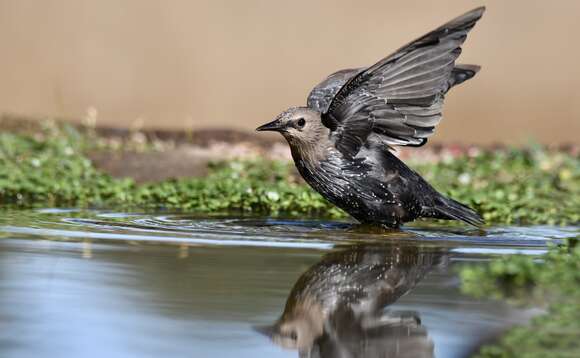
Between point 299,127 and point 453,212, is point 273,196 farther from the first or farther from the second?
point 453,212

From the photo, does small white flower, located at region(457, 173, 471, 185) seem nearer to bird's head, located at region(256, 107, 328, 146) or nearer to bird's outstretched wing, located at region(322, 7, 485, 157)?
bird's outstretched wing, located at region(322, 7, 485, 157)

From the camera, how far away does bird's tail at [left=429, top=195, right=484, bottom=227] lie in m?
7.09

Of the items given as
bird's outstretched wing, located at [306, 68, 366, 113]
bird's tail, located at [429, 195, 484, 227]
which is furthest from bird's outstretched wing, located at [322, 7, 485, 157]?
bird's outstretched wing, located at [306, 68, 366, 113]

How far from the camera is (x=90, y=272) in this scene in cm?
459

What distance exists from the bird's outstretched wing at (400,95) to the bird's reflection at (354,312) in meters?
1.50

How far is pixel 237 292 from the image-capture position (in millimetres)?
4180

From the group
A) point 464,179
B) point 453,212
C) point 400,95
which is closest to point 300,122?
point 400,95

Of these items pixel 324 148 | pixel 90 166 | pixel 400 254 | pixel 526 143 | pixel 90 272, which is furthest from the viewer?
pixel 526 143

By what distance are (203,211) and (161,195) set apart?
59 centimetres

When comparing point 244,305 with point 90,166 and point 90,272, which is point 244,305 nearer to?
point 90,272

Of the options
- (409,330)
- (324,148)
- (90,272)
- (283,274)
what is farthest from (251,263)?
(324,148)

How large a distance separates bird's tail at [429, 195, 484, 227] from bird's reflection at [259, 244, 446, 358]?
1721 mm

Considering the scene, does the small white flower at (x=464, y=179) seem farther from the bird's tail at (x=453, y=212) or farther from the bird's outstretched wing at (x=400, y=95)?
the bird's outstretched wing at (x=400, y=95)

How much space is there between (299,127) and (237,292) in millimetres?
2789
